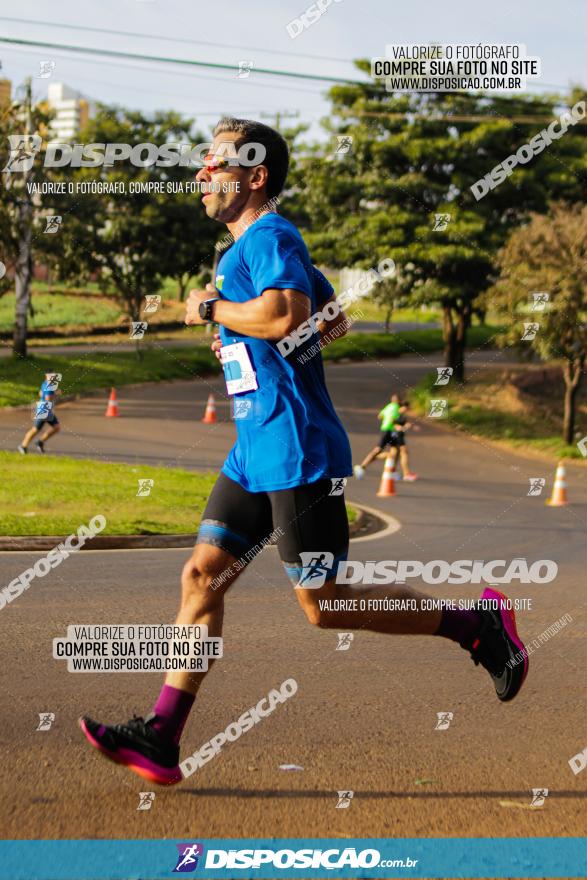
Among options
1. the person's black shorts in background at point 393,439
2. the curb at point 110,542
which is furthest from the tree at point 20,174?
the curb at point 110,542

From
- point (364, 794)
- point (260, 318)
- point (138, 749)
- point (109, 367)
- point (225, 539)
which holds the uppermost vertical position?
point (260, 318)

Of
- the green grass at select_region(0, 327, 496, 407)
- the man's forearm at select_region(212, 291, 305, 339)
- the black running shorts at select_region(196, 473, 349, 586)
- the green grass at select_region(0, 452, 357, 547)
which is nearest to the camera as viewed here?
the man's forearm at select_region(212, 291, 305, 339)

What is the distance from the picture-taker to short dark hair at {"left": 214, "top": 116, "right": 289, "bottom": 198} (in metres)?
4.04

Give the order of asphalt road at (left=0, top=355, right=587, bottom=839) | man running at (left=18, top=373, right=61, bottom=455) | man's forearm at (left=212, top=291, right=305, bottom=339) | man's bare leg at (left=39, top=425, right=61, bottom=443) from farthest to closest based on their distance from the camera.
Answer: man's bare leg at (left=39, top=425, right=61, bottom=443) → man running at (left=18, top=373, right=61, bottom=455) → man's forearm at (left=212, top=291, right=305, bottom=339) → asphalt road at (left=0, top=355, right=587, bottom=839)

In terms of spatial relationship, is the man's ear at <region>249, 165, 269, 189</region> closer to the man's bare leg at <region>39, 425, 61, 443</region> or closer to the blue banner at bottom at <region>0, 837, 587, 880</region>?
the blue banner at bottom at <region>0, 837, 587, 880</region>

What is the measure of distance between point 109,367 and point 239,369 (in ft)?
112

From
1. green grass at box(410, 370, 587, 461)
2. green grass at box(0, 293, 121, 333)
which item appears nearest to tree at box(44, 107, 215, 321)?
green grass at box(0, 293, 121, 333)

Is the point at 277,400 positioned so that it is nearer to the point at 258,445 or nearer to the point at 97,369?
the point at 258,445

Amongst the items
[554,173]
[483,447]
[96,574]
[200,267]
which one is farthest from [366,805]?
[200,267]

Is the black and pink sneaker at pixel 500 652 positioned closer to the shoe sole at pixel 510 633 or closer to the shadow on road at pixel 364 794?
the shoe sole at pixel 510 633

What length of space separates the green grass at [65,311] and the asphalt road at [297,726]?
38157 millimetres

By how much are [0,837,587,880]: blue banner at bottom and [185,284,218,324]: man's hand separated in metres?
1.65

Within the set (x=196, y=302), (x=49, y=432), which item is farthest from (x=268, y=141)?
(x=49, y=432)

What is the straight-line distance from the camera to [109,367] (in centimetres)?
3744
